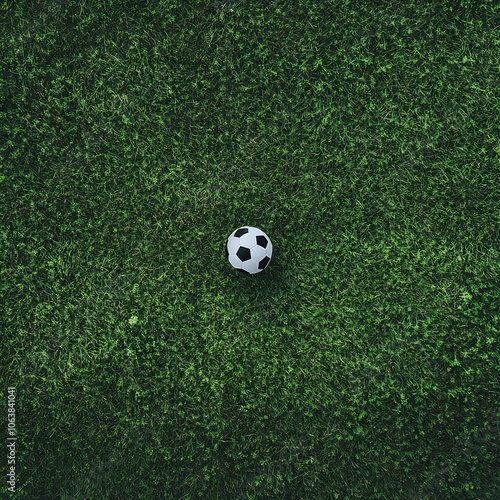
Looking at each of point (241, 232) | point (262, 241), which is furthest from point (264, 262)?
point (241, 232)

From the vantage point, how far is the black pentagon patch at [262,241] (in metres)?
2.74

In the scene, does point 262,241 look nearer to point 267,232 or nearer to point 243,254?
point 243,254

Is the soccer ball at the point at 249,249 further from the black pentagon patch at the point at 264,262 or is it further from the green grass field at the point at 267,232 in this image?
the green grass field at the point at 267,232

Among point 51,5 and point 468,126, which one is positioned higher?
point 51,5

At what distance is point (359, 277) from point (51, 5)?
3.65 meters

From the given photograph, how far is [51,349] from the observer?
121 inches

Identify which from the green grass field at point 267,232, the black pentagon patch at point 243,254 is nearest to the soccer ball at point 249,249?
the black pentagon patch at point 243,254

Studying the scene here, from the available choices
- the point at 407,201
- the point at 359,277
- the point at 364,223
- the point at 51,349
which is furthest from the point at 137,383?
the point at 407,201

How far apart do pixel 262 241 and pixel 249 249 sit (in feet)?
0.43

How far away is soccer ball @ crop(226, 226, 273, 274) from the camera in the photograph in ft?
8.89

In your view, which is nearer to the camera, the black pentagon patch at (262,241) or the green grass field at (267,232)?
the black pentagon patch at (262,241)

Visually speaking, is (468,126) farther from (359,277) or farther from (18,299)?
(18,299)

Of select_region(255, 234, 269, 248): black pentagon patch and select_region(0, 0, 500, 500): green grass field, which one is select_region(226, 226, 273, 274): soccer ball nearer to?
select_region(255, 234, 269, 248): black pentagon patch

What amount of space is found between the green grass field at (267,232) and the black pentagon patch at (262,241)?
29 cm
